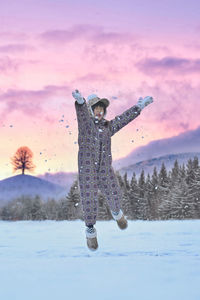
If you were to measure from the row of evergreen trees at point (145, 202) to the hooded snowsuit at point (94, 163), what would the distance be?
3109 centimetres

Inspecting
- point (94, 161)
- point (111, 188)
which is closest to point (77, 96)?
point (94, 161)

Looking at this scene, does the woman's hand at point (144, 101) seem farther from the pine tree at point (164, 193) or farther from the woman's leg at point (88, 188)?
the pine tree at point (164, 193)

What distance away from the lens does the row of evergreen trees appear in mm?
37344

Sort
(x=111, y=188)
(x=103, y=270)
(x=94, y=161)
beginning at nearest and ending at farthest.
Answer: (x=103, y=270), (x=94, y=161), (x=111, y=188)

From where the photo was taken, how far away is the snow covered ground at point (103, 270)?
4934 mm

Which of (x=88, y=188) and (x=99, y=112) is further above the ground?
(x=99, y=112)

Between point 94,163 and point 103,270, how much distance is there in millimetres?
1519

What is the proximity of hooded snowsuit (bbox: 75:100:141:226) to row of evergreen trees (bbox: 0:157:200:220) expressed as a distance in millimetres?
31090

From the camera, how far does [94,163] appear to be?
20.6 feet

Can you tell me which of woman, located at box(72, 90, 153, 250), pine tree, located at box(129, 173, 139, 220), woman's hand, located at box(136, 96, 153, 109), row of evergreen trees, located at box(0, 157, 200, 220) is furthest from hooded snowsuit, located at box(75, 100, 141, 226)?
pine tree, located at box(129, 173, 139, 220)

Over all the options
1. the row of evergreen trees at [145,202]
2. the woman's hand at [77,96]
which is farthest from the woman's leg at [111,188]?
the row of evergreen trees at [145,202]

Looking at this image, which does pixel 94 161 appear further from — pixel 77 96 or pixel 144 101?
pixel 144 101

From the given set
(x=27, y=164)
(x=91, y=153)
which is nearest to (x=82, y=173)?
(x=91, y=153)

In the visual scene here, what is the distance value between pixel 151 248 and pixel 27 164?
22424mm
